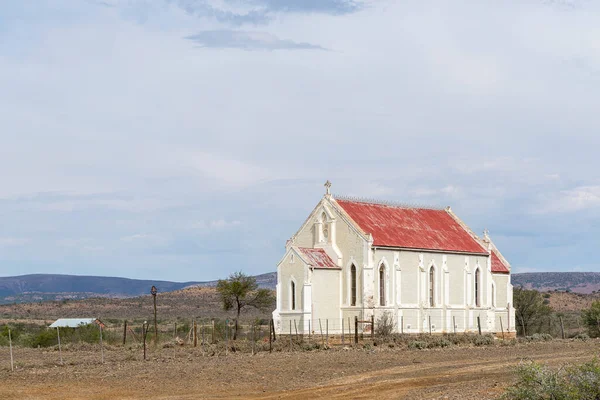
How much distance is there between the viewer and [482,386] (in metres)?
25.2

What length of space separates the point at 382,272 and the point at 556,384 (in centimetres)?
3346

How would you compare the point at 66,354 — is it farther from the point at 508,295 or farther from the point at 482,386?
the point at 508,295

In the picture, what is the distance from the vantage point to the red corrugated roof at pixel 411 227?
5409 centimetres

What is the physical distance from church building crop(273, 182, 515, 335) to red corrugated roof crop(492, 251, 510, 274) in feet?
8.67

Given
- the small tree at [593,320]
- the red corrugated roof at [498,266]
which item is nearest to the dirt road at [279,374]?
the small tree at [593,320]

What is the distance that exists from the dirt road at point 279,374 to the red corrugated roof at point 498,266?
21.6 metres

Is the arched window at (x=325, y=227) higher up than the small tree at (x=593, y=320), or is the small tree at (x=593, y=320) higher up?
the arched window at (x=325, y=227)

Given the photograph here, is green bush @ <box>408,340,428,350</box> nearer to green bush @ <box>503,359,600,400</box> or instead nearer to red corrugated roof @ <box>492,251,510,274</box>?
red corrugated roof @ <box>492,251,510,274</box>

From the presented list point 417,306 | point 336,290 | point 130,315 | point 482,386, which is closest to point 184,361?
point 482,386

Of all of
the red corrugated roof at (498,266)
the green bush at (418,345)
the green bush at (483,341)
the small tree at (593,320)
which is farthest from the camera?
the red corrugated roof at (498,266)

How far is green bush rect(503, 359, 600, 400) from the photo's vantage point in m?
19.2

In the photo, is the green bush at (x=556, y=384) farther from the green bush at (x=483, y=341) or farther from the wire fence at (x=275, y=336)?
the green bush at (x=483, y=341)

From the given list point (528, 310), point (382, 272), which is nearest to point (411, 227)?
point (382, 272)

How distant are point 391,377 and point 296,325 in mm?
21865
